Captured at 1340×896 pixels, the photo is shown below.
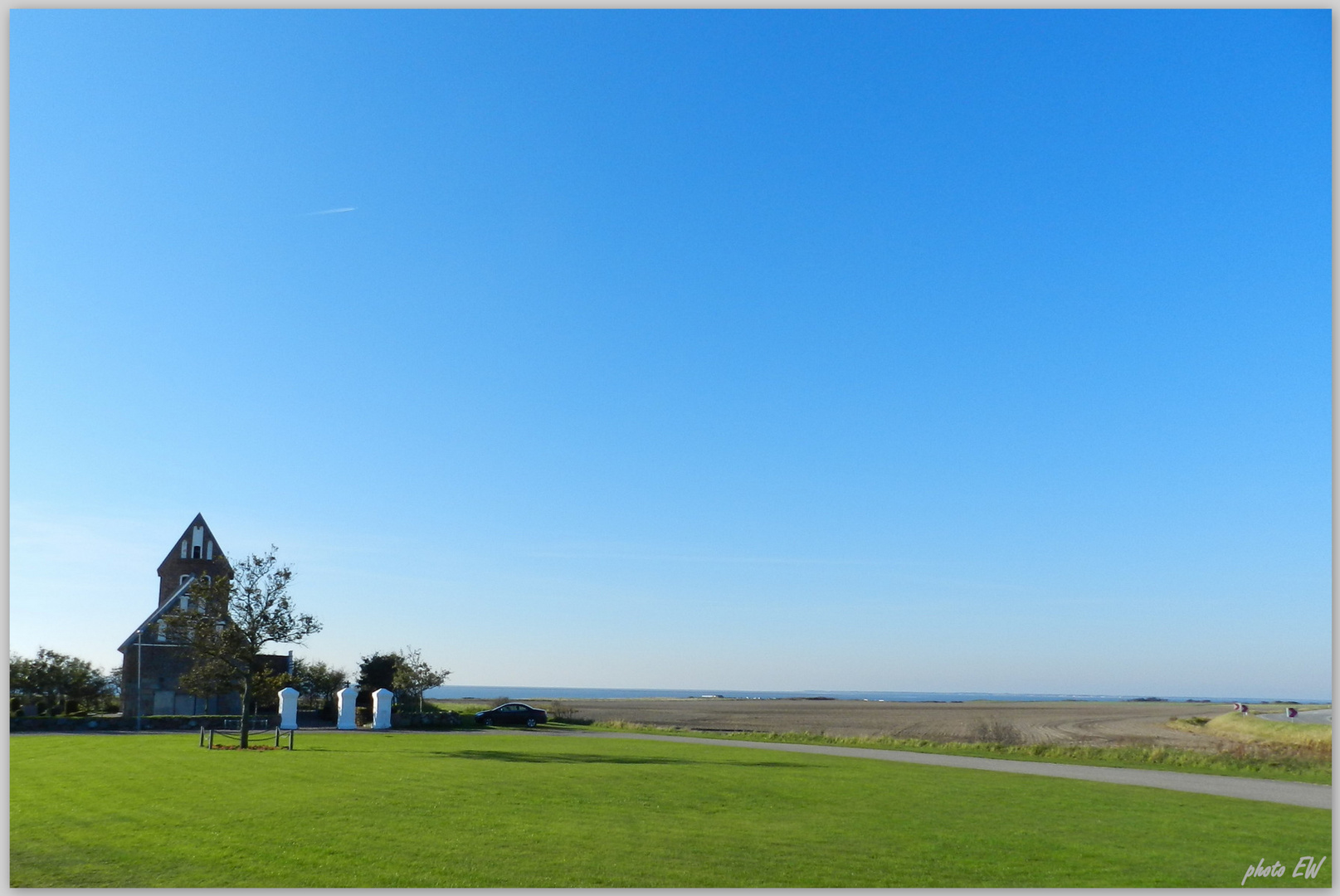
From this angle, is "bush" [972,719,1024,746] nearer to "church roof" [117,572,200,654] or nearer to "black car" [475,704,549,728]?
"black car" [475,704,549,728]

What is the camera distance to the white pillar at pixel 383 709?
49.3m

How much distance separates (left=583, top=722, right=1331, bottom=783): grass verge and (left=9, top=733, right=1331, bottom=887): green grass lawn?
5.38 meters

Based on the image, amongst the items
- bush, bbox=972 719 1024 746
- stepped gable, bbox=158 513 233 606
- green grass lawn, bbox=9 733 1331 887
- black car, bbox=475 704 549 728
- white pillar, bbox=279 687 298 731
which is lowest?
bush, bbox=972 719 1024 746

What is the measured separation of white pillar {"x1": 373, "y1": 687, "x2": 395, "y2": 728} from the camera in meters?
49.3

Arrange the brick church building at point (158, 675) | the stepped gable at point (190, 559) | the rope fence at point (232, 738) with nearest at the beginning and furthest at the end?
the rope fence at point (232, 738), the brick church building at point (158, 675), the stepped gable at point (190, 559)

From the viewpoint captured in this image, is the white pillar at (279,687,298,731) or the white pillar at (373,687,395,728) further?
the white pillar at (373,687,395,728)

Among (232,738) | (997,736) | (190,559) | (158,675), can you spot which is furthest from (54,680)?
(997,736)

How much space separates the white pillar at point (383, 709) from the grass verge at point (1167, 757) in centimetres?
2210

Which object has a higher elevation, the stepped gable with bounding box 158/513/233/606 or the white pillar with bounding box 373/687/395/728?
the stepped gable with bounding box 158/513/233/606

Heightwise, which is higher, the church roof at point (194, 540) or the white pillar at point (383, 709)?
the church roof at point (194, 540)

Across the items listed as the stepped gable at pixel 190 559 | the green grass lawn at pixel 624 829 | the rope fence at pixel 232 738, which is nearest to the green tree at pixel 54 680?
the stepped gable at pixel 190 559

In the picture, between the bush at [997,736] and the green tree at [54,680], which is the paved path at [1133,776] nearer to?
the bush at [997,736]

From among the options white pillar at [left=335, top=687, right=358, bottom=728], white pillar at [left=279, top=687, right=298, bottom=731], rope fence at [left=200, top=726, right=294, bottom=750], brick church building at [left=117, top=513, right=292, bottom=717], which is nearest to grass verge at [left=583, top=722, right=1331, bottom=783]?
rope fence at [left=200, top=726, right=294, bottom=750]

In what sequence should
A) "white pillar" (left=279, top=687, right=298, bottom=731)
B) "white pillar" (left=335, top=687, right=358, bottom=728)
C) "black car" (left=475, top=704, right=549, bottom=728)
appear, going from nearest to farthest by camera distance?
"white pillar" (left=279, top=687, right=298, bottom=731)
"white pillar" (left=335, top=687, right=358, bottom=728)
"black car" (left=475, top=704, right=549, bottom=728)
